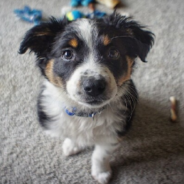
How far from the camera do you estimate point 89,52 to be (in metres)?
1.37

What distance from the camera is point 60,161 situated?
1942 millimetres

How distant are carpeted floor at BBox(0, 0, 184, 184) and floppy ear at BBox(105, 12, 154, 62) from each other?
859 mm

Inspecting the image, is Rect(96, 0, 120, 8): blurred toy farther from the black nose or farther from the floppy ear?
the black nose

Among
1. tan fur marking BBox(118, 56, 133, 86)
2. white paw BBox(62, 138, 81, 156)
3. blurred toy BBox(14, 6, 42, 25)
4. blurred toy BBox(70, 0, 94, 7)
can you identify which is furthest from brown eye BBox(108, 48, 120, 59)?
blurred toy BBox(70, 0, 94, 7)

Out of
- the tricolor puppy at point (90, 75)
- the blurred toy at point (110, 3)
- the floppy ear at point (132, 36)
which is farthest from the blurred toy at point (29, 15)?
the floppy ear at point (132, 36)

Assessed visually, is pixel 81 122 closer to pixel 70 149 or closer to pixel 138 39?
pixel 70 149

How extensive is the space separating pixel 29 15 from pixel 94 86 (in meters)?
2.04

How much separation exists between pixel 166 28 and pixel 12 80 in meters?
1.96

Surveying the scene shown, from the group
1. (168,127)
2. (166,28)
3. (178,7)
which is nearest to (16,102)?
(168,127)

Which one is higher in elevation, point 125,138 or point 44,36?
point 44,36

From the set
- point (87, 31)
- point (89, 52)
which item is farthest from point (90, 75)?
point (87, 31)

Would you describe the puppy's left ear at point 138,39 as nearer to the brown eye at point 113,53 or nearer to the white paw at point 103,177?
the brown eye at point 113,53

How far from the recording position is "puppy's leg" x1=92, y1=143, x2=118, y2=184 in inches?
67.6

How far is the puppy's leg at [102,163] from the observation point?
1718 mm
